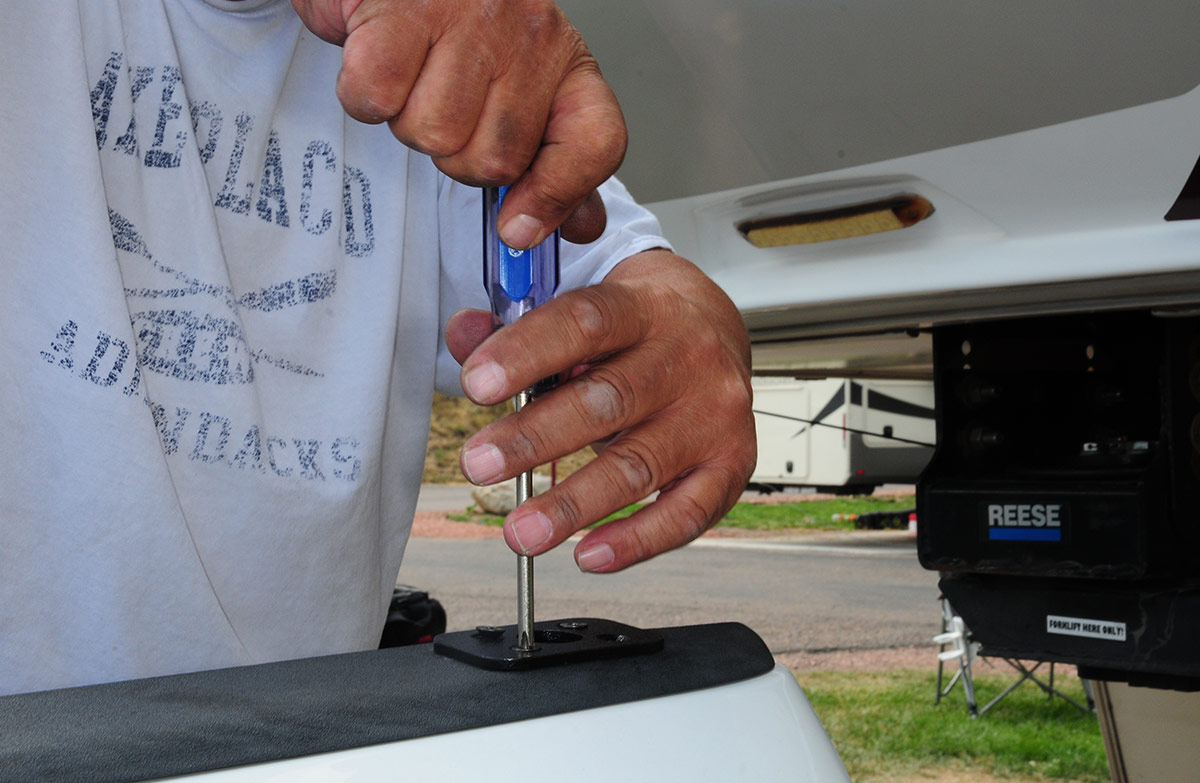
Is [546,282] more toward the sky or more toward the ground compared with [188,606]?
more toward the sky

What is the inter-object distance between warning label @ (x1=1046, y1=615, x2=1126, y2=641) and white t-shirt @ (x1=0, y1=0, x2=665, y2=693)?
105 centimetres

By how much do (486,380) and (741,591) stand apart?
319 inches

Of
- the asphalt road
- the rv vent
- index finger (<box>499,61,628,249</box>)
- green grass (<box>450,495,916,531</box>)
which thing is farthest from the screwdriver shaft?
green grass (<box>450,495,916,531</box>)

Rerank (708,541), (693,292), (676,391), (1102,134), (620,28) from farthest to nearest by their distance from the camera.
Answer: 1. (708,541)
2. (620,28)
3. (1102,134)
4. (693,292)
5. (676,391)

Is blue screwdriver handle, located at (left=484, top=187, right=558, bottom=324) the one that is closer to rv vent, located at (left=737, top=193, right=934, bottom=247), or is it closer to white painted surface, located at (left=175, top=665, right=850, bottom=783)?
white painted surface, located at (left=175, top=665, right=850, bottom=783)

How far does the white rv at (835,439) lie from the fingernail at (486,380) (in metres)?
10.9

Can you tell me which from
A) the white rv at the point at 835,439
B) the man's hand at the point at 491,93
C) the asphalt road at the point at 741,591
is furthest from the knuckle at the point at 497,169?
the white rv at the point at 835,439

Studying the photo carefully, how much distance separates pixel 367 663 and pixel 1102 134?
1.23m

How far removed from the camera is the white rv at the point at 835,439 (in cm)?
1155

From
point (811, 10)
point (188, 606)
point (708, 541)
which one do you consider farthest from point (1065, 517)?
point (708, 541)

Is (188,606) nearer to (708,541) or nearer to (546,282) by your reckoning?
(546,282)

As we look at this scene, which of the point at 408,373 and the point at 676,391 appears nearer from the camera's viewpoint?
the point at 676,391

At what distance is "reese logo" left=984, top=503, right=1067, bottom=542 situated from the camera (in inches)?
66.2

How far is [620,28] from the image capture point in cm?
167
